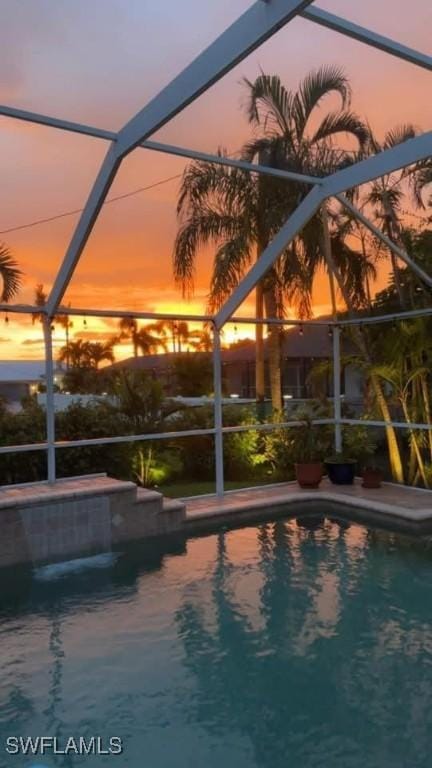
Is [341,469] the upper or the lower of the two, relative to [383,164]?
lower

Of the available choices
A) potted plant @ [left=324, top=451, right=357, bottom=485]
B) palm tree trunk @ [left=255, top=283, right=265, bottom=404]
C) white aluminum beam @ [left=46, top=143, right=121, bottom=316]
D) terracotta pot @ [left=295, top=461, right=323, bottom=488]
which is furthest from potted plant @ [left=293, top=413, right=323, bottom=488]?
white aluminum beam @ [left=46, top=143, right=121, bottom=316]

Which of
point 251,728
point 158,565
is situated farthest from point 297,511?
point 251,728

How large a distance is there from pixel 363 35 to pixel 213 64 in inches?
39.2

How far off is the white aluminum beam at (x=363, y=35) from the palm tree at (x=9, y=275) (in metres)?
7.58

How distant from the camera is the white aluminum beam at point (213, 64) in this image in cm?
360

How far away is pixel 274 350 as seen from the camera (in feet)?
39.3

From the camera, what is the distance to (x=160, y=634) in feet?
15.0

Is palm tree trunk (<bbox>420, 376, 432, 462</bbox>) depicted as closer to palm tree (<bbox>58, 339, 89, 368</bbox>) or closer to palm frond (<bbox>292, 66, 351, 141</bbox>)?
palm frond (<bbox>292, 66, 351, 141</bbox>)

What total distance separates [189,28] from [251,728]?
4980mm

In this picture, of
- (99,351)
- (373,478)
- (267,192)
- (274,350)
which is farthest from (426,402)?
(99,351)

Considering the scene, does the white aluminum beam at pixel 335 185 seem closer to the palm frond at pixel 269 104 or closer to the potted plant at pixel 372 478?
the potted plant at pixel 372 478

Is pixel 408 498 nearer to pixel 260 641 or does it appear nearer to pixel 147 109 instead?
pixel 260 641

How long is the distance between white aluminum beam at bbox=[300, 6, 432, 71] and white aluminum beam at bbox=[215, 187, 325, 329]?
7.72ft

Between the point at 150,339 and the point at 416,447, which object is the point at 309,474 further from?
the point at 150,339
